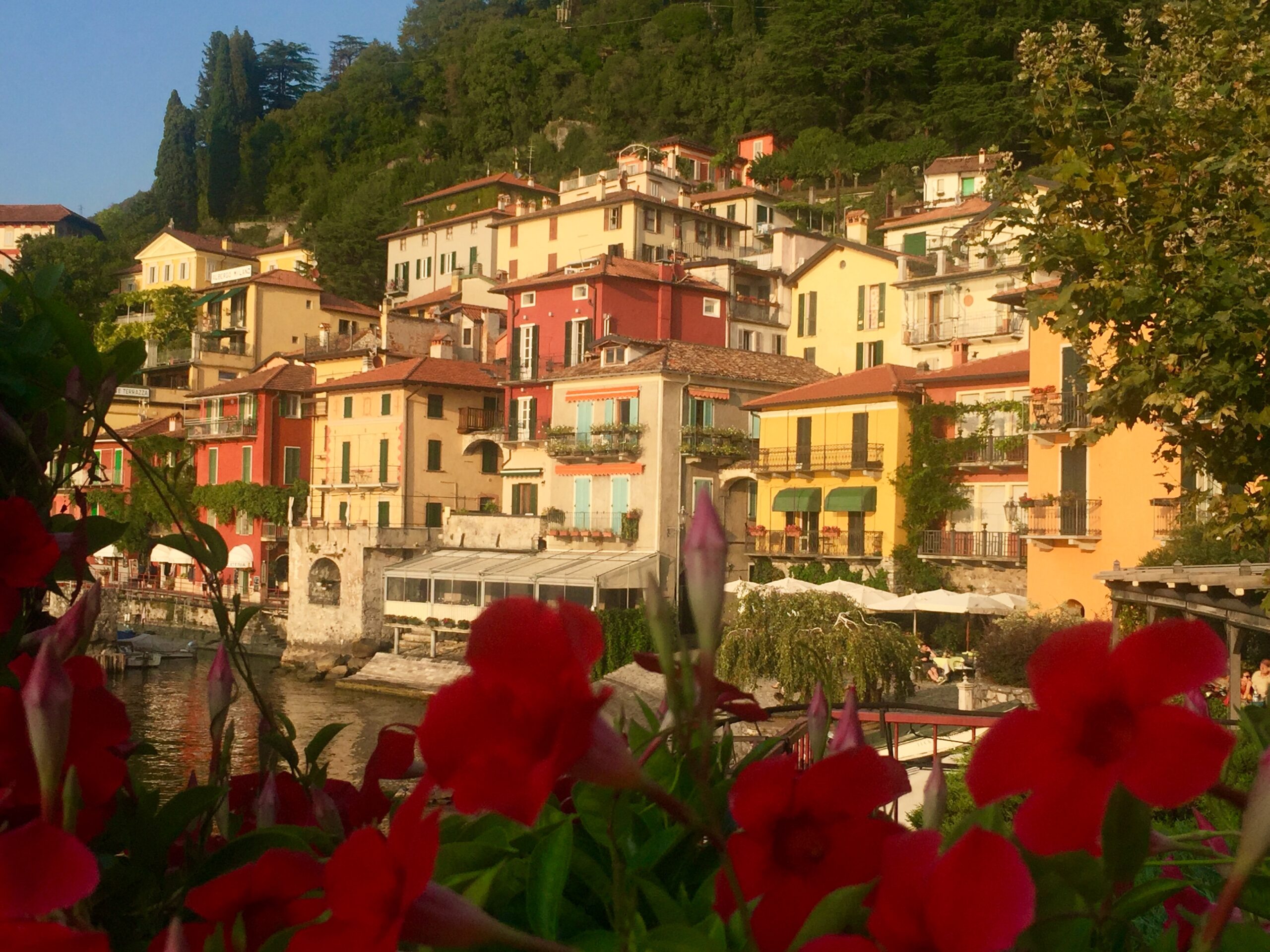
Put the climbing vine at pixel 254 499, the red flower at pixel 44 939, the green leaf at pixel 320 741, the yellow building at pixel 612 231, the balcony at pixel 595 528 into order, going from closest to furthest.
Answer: the red flower at pixel 44 939 < the green leaf at pixel 320 741 < the balcony at pixel 595 528 < the climbing vine at pixel 254 499 < the yellow building at pixel 612 231

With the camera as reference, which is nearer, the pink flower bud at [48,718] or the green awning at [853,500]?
the pink flower bud at [48,718]

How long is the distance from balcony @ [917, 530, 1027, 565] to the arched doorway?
17.4 meters

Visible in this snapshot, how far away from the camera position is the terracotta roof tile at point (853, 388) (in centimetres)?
3325

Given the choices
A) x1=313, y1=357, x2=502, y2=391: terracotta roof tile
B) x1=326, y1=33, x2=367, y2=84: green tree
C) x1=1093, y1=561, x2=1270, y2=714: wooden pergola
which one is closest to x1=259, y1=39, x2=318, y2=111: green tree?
x1=326, y1=33, x2=367, y2=84: green tree

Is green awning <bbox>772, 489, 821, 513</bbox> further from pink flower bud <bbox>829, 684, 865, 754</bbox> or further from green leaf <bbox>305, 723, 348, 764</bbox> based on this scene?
pink flower bud <bbox>829, 684, 865, 754</bbox>

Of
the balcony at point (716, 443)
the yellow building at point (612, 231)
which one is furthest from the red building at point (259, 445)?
the balcony at point (716, 443)

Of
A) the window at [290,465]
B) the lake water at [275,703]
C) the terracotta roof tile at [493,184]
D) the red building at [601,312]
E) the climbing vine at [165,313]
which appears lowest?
the lake water at [275,703]

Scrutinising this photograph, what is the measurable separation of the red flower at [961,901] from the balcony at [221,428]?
48380 mm

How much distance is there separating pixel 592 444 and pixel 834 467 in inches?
→ 276

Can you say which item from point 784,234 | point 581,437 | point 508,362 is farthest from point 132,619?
point 784,234

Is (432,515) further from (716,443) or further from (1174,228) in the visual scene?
(1174,228)

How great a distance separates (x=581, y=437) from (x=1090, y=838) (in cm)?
3717

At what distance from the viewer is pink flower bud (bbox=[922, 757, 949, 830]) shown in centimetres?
88

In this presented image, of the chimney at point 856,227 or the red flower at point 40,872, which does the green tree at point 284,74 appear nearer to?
the chimney at point 856,227
